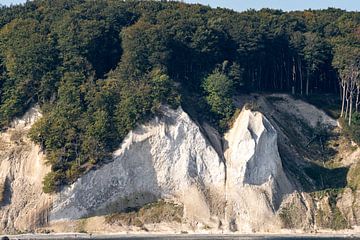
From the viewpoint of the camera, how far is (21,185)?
10169 centimetres

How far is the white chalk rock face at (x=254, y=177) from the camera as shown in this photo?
99000 millimetres

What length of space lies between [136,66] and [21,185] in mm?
17577

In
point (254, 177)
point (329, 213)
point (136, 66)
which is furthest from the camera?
point (136, 66)

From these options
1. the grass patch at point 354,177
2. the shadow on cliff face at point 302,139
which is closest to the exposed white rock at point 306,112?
the shadow on cliff face at point 302,139

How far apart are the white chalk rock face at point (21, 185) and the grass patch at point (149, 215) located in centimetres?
680

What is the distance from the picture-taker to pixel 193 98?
109750 mm

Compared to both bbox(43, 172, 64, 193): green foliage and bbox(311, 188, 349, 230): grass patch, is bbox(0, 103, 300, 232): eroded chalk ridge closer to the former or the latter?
bbox(43, 172, 64, 193): green foliage

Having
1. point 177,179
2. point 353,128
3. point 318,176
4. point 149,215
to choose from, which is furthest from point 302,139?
point 149,215

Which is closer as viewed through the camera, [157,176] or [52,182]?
[52,182]

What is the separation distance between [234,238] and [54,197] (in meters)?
18.4

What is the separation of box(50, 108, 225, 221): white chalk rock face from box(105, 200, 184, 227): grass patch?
2.69 ft

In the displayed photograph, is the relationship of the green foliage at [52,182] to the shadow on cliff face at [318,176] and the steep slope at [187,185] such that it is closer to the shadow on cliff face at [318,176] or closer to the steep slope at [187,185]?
the steep slope at [187,185]

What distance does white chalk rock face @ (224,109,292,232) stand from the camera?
99000 millimetres

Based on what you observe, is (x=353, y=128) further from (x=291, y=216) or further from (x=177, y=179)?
(x=177, y=179)
